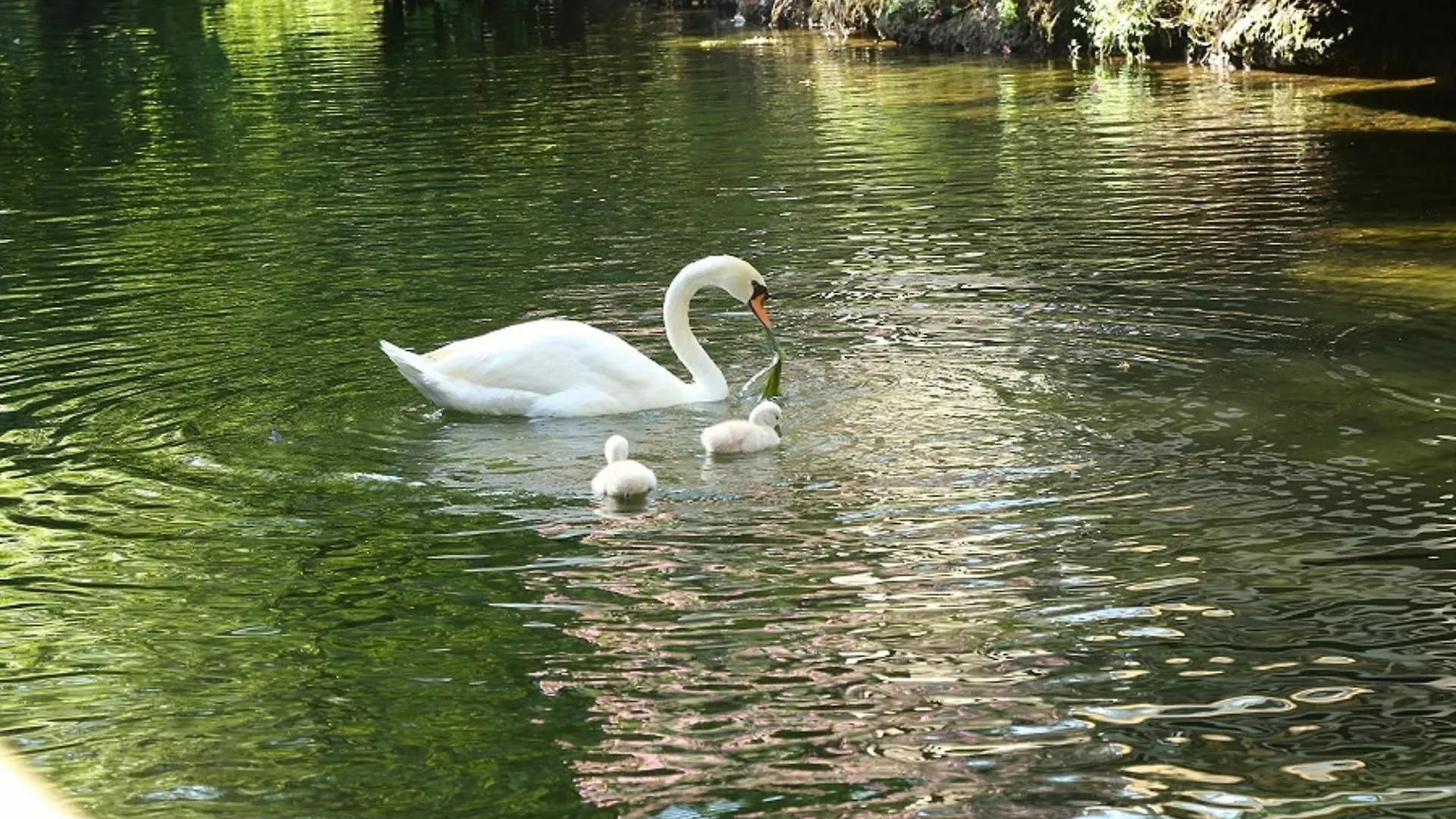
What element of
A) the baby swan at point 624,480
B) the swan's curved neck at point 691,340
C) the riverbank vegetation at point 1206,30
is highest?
the riverbank vegetation at point 1206,30

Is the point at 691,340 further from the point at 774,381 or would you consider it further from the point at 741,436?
the point at 741,436

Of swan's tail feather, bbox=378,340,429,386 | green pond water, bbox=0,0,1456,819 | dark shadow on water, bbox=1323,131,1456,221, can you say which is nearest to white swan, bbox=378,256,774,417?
swan's tail feather, bbox=378,340,429,386

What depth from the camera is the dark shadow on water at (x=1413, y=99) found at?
85.9 ft

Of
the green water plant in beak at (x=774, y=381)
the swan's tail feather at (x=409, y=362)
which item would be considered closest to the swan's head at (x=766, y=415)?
the green water plant in beak at (x=774, y=381)

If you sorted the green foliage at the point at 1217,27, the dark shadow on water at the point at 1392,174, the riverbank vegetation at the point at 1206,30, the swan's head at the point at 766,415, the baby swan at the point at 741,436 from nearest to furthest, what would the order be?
the baby swan at the point at 741,436
the swan's head at the point at 766,415
the dark shadow on water at the point at 1392,174
the riverbank vegetation at the point at 1206,30
the green foliage at the point at 1217,27

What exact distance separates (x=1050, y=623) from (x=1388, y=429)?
3734 millimetres

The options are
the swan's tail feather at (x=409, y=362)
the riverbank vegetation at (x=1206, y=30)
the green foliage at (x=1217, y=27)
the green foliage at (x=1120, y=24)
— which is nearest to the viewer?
the swan's tail feather at (x=409, y=362)

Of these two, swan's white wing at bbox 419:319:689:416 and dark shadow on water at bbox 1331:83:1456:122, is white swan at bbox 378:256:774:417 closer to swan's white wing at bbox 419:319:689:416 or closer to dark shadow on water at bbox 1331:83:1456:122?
swan's white wing at bbox 419:319:689:416

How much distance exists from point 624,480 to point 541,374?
89.0 inches

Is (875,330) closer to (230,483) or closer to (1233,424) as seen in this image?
(1233,424)

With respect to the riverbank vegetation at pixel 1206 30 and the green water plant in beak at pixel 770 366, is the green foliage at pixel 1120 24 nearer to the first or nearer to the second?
the riverbank vegetation at pixel 1206 30

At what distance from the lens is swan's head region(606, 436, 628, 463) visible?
1041 cm

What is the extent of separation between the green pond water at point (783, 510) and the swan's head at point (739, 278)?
0.50 metres

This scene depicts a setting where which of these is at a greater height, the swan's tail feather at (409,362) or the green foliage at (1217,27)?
the green foliage at (1217,27)
